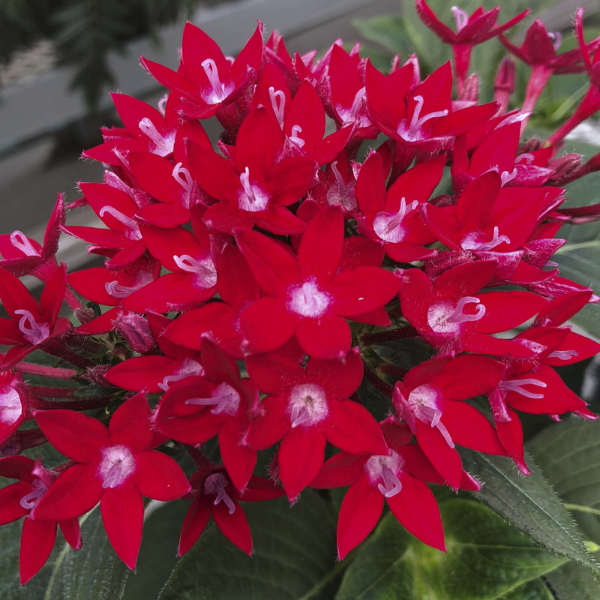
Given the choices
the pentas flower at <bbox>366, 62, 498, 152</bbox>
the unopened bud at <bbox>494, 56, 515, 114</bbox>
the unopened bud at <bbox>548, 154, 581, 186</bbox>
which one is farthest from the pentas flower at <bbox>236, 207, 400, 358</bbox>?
the unopened bud at <bbox>494, 56, 515, 114</bbox>

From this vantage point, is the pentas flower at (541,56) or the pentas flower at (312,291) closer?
the pentas flower at (312,291)

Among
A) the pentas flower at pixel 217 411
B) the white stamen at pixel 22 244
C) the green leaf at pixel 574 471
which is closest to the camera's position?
the pentas flower at pixel 217 411

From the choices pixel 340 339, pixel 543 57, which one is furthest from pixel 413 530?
pixel 543 57

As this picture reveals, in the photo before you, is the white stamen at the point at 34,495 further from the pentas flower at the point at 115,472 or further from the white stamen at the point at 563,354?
the white stamen at the point at 563,354

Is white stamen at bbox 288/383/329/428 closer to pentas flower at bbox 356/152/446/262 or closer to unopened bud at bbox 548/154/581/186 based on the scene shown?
pentas flower at bbox 356/152/446/262

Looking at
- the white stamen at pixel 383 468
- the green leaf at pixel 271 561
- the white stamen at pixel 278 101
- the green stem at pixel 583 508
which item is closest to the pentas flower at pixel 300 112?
the white stamen at pixel 278 101

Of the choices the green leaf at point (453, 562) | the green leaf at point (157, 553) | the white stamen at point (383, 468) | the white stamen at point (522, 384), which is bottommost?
the green leaf at point (157, 553)
